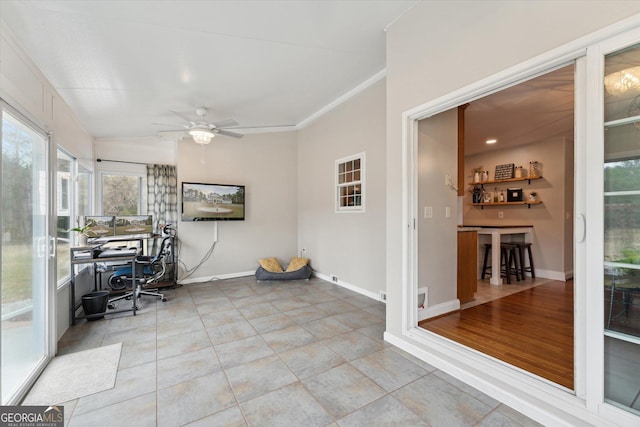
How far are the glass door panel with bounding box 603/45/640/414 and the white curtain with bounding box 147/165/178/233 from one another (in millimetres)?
5813

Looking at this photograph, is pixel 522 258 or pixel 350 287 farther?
pixel 522 258

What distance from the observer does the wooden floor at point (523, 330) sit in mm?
2123

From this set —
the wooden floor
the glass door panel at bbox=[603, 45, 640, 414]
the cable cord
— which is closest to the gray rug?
the cable cord

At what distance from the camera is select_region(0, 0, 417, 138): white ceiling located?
2.11m

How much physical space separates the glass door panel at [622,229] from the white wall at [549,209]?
4.80 m

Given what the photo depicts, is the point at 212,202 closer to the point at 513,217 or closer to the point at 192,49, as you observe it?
the point at 192,49

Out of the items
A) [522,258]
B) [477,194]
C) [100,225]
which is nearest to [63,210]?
[100,225]

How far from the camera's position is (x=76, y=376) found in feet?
7.04

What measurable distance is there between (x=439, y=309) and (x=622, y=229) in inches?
82.7

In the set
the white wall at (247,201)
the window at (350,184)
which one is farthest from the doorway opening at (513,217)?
the white wall at (247,201)

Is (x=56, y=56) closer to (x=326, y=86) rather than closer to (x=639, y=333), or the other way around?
(x=326, y=86)

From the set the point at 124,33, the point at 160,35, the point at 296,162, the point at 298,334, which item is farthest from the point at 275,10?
the point at 296,162

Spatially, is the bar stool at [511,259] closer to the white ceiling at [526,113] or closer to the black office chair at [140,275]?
the white ceiling at [526,113]

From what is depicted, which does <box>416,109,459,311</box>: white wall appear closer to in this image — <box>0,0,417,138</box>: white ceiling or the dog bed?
<box>0,0,417,138</box>: white ceiling
